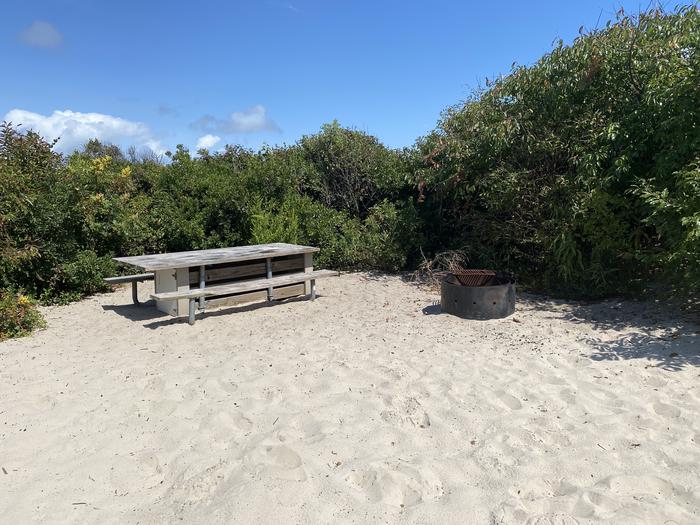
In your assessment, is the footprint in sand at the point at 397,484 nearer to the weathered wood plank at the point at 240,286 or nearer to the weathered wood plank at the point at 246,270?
the weathered wood plank at the point at 240,286

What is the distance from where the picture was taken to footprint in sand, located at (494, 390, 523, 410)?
367 cm

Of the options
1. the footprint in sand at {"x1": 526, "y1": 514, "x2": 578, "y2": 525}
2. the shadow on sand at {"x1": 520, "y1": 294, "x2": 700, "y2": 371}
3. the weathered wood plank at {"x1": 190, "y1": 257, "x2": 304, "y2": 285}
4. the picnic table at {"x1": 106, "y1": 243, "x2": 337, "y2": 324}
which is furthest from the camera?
the weathered wood plank at {"x1": 190, "y1": 257, "x2": 304, "y2": 285}

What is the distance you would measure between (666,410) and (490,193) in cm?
493

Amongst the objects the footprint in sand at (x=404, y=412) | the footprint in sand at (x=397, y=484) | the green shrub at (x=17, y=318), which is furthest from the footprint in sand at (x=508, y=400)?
the green shrub at (x=17, y=318)

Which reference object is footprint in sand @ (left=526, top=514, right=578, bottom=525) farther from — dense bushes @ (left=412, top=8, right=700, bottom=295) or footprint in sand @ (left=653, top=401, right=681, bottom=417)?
dense bushes @ (left=412, top=8, right=700, bottom=295)

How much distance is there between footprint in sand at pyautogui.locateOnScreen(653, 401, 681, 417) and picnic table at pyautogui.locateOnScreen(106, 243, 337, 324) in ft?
15.7

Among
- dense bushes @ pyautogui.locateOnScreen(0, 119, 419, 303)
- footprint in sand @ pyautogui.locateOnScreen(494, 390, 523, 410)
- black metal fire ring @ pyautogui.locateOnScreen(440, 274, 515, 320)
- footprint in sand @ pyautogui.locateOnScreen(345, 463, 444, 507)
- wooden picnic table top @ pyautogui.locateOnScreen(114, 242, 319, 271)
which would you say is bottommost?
footprint in sand @ pyautogui.locateOnScreen(345, 463, 444, 507)

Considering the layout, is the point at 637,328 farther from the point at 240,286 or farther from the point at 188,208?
the point at 188,208

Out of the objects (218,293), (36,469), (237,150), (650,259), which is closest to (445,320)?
(650,259)

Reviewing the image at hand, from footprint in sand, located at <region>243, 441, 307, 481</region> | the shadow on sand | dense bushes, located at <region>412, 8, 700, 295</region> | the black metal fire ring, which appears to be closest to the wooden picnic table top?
the black metal fire ring

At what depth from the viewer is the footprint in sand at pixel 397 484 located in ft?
8.57

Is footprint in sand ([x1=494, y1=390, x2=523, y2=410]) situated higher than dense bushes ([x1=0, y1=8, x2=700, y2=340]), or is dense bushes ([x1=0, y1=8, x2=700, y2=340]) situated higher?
dense bushes ([x1=0, y1=8, x2=700, y2=340])

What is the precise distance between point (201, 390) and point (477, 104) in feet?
22.7

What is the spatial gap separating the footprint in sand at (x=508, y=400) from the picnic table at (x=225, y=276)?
3.85 meters
